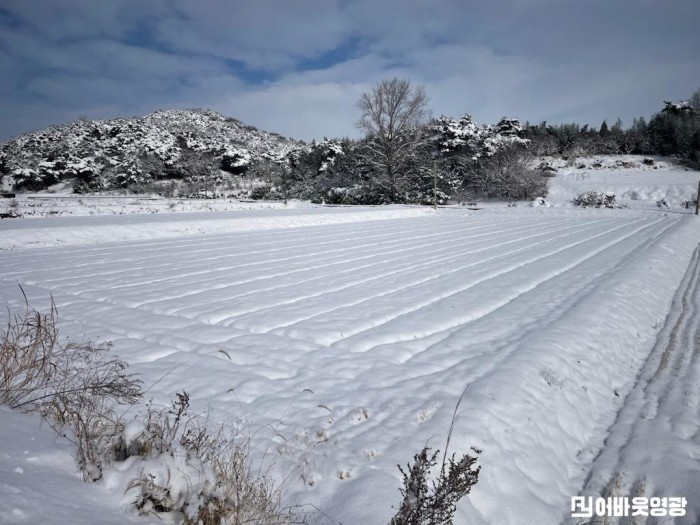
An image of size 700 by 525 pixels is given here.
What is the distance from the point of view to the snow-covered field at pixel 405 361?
2463mm

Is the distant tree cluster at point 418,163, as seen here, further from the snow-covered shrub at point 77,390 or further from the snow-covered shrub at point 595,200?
the snow-covered shrub at point 77,390

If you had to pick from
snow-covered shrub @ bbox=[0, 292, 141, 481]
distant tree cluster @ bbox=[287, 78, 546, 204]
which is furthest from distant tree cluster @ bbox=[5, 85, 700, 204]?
snow-covered shrub @ bbox=[0, 292, 141, 481]

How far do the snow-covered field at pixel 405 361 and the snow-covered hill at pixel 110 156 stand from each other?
2931 centimetres

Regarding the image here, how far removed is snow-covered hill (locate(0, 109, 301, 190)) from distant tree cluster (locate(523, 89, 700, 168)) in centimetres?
3084

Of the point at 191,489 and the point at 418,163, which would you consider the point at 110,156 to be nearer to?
the point at 418,163

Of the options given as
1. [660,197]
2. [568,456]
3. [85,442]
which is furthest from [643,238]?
[660,197]

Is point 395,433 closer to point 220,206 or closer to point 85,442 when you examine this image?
point 85,442

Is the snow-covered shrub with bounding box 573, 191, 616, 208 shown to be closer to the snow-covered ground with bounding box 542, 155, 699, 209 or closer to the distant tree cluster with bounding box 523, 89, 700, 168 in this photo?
the snow-covered ground with bounding box 542, 155, 699, 209

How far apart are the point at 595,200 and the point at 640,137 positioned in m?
17.9

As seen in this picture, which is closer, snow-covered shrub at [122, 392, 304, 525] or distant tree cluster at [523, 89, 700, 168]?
snow-covered shrub at [122, 392, 304, 525]

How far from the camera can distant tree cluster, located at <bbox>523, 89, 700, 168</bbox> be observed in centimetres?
3319

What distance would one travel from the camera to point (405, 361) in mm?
3859

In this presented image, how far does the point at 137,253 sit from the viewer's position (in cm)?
934

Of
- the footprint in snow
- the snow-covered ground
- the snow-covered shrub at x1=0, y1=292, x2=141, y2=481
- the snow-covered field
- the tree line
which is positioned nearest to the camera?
the snow-covered shrub at x1=0, y1=292, x2=141, y2=481
